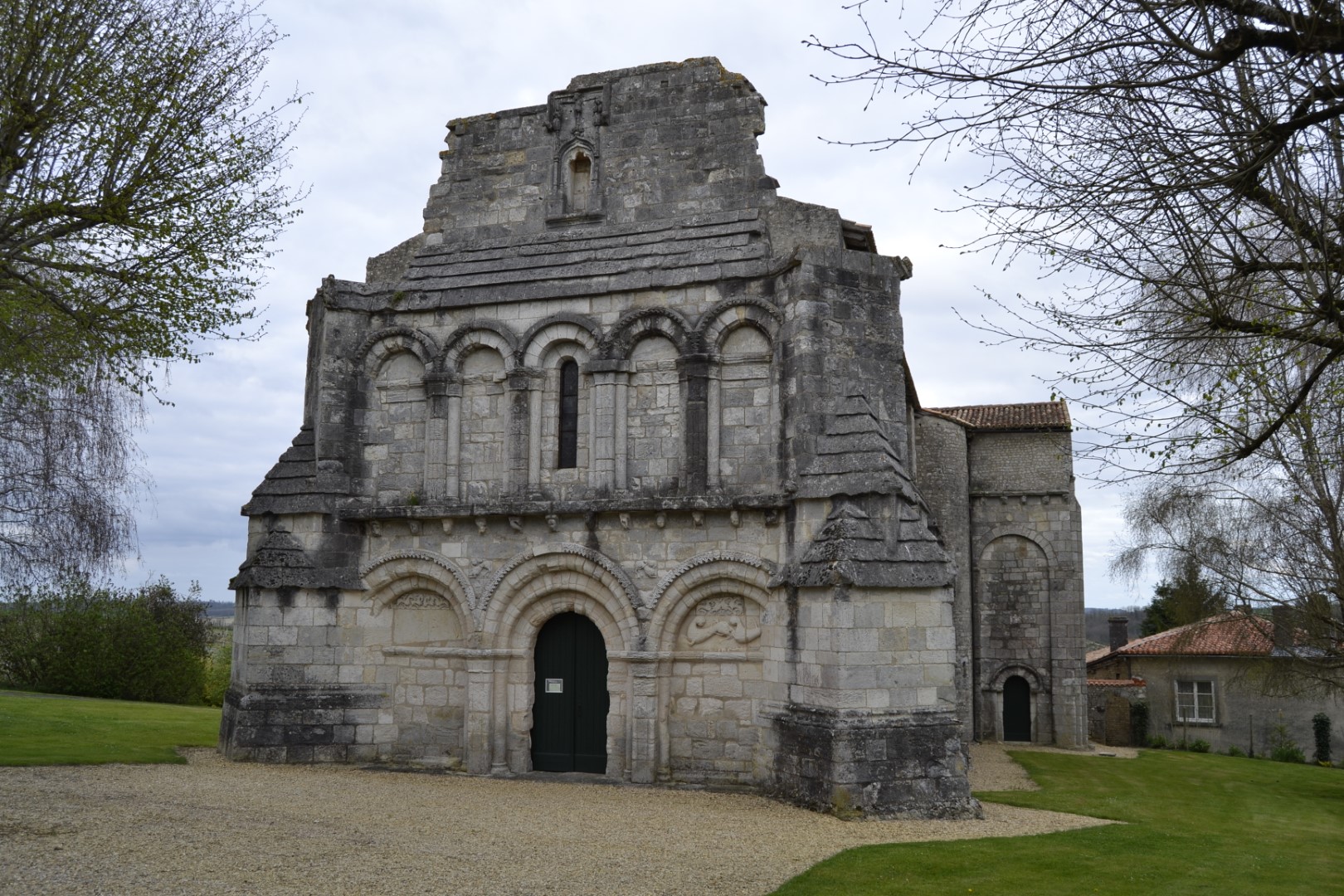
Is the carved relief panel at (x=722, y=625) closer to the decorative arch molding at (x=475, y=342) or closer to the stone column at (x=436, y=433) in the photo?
the stone column at (x=436, y=433)

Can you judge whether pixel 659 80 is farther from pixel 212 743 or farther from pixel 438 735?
pixel 212 743

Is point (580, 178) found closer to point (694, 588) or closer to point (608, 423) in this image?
point (608, 423)

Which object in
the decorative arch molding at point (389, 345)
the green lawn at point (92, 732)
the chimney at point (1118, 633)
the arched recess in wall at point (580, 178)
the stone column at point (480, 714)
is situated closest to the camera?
the green lawn at point (92, 732)

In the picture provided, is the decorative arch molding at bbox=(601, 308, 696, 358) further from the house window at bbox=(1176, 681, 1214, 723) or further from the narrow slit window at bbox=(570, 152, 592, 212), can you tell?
the house window at bbox=(1176, 681, 1214, 723)

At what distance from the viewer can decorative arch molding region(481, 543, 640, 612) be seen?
1318 cm

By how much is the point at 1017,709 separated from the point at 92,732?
1844 centimetres

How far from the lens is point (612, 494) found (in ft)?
Answer: 43.9

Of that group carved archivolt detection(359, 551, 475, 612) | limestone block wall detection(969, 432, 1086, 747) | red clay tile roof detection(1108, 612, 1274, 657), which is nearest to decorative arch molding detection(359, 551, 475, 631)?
carved archivolt detection(359, 551, 475, 612)

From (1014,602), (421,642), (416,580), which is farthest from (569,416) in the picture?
(1014,602)

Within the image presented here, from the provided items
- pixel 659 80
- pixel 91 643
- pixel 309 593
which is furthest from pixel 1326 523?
pixel 91 643

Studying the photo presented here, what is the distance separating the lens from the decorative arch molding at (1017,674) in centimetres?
2348

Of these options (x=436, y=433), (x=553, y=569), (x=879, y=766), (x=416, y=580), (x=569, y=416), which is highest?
(x=569, y=416)

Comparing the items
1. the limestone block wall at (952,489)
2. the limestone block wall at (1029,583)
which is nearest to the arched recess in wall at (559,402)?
the limestone block wall at (952,489)

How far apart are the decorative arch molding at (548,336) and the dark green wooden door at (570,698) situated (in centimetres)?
346
